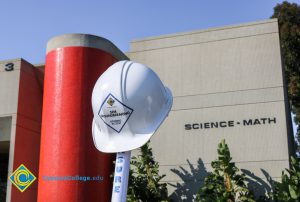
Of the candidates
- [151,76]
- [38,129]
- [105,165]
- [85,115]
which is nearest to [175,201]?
[105,165]

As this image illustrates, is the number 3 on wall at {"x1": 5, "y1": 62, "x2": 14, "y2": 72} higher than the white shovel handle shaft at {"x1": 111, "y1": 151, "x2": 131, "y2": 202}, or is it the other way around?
the number 3 on wall at {"x1": 5, "y1": 62, "x2": 14, "y2": 72}

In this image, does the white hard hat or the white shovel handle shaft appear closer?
the white shovel handle shaft

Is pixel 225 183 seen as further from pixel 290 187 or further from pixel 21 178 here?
pixel 21 178

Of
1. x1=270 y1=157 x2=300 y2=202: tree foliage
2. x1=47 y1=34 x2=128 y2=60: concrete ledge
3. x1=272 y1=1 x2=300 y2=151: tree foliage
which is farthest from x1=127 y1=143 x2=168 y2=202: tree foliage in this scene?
x1=272 y1=1 x2=300 y2=151: tree foliage

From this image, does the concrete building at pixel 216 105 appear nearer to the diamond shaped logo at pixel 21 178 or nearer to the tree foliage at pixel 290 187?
the tree foliage at pixel 290 187

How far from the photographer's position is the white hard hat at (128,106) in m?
6.11

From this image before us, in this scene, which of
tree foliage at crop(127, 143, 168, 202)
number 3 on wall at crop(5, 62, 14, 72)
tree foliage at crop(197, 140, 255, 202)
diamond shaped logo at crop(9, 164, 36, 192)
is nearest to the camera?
diamond shaped logo at crop(9, 164, 36, 192)

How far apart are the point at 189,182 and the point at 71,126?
4.62 metres

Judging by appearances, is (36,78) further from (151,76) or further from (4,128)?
(151,76)

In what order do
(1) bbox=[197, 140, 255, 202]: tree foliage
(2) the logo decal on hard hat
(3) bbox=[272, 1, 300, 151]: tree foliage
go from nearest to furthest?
1. (2) the logo decal on hard hat
2. (1) bbox=[197, 140, 255, 202]: tree foliage
3. (3) bbox=[272, 1, 300, 151]: tree foliage

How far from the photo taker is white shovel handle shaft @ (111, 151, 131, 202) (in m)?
5.91

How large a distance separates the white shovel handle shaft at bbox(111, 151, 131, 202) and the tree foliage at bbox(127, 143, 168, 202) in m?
9.21

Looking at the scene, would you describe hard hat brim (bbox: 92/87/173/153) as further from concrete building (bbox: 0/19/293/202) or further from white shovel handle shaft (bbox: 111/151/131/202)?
concrete building (bbox: 0/19/293/202)

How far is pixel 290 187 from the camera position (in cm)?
1293
